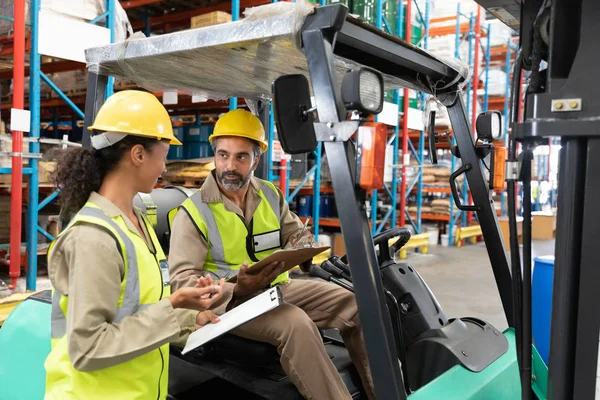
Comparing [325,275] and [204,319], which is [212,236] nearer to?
[325,275]

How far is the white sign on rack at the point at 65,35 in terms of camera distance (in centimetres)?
500

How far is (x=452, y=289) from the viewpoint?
24.5 feet

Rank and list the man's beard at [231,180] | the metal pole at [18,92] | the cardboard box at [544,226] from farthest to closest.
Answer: the cardboard box at [544,226] < the metal pole at [18,92] < the man's beard at [231,180]

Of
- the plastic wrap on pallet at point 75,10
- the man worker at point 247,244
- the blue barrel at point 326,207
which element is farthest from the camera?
the blue barrel at point 326,207

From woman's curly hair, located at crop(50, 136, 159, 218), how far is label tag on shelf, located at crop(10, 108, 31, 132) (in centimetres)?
320

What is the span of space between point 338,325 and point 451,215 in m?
9.16

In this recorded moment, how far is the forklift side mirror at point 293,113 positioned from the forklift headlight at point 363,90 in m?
0.12

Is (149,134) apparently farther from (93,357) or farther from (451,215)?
(451,215)

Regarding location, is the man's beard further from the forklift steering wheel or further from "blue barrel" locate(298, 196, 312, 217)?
"blue barrel" locate(298, 196, 312, 217)

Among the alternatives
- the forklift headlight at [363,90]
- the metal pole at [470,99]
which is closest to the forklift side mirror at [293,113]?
the forklift headlight at [363,90]

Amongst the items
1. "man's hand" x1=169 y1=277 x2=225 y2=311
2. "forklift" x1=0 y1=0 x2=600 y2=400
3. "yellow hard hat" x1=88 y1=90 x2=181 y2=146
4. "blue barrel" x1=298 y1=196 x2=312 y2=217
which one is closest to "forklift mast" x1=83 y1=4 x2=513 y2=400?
"forklift" x1=0 y1=0 x2=600 y2=400

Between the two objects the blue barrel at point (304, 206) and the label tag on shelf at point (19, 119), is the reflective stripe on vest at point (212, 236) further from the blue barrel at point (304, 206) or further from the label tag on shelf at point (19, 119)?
the blue barrel at point (304, 206)

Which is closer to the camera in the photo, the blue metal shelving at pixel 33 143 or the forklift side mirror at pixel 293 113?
the forklift side mirror at pixel 293 113

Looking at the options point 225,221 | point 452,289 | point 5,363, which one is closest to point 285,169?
point 452,289
